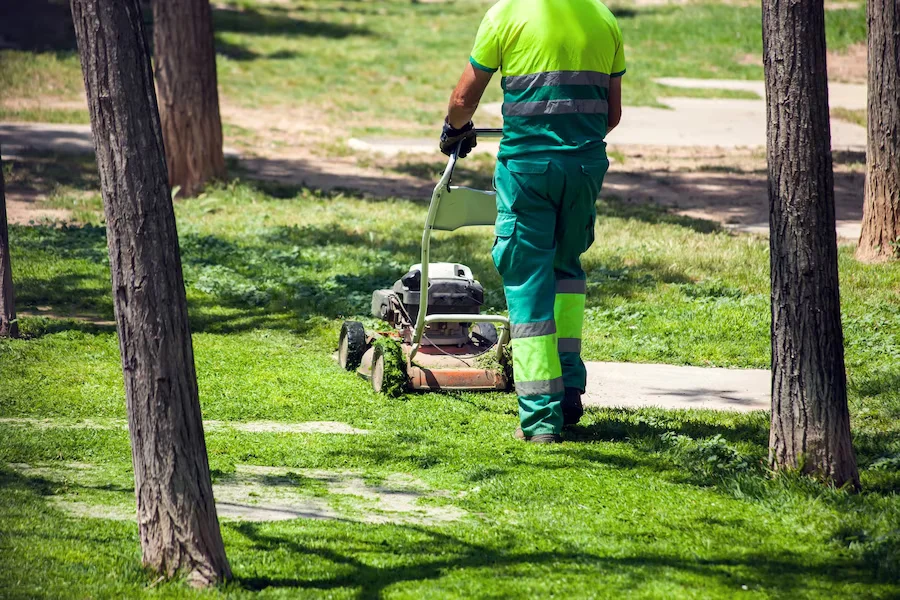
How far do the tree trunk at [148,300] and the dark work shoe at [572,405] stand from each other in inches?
96.1

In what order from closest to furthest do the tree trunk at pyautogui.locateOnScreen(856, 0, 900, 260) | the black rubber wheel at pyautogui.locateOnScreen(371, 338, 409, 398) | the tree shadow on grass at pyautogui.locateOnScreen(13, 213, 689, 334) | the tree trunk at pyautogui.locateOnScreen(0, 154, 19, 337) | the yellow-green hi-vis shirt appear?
the yellow-green hi-vis shirt < the black rubber wheel at pyautogui.locateOnScreen(371, 338, 409, 398) < the tree trunk at pyautogui.locateOnScreen(0, 154, 19, 337) < the tree shadow on grass at pyautogui.locateOnScreen(13, 213, 689, 334) < the tree trunk at pyautogui.locateOnScreen(856, 0, 900, 260)

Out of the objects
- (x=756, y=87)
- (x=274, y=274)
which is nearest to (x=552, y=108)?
(x=274, y=274)

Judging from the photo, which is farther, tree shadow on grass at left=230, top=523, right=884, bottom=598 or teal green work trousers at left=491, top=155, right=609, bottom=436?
teal green work trousers at left=491, top=155, right=609, bottom=436

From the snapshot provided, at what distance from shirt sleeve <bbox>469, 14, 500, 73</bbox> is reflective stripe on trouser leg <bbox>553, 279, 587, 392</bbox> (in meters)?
1.19

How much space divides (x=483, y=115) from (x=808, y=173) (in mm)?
16092

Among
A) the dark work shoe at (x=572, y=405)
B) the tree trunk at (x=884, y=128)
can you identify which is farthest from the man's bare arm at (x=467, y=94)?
the tree trunk at (x=884, y=128)

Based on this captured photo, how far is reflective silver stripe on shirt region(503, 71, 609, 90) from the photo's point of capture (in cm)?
557

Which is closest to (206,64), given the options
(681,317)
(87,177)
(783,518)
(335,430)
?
(87,177)

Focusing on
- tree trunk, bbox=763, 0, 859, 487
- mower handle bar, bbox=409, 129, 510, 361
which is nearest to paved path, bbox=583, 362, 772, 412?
mower handle bar, bbox=409, 129, 510, 361

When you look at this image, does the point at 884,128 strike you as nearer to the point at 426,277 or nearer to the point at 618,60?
the point at 618,60

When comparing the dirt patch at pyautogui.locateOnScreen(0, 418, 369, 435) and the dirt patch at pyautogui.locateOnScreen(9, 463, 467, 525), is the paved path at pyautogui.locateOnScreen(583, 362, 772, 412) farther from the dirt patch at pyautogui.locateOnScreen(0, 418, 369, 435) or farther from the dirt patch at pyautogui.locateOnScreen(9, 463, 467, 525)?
the dirt patch at pyautogui.locateOnScreen(9, 463, 467, 525)

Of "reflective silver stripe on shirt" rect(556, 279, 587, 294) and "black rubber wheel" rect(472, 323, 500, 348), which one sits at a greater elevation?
"reflective silver stripe on shirt" rect(556, 279, 587, 294)

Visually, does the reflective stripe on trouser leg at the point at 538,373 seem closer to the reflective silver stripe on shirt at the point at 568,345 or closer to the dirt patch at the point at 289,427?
the reflective silver stripe on shirt at the point at 568,345

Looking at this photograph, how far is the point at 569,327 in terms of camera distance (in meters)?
5.95
